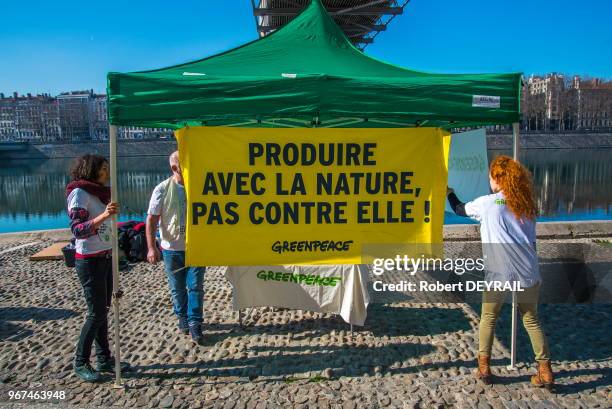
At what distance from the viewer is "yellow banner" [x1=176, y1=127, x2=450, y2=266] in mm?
3408

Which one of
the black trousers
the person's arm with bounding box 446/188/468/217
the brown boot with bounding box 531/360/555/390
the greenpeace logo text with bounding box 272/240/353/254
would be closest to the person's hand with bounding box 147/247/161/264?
the black trousers

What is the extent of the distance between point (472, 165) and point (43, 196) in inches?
1103

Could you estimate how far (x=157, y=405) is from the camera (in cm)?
311

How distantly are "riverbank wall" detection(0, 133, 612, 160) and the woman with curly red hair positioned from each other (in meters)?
66.9

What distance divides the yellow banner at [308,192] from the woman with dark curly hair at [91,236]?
638 millimetres

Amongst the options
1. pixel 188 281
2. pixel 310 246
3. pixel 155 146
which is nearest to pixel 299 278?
pixel 310 246

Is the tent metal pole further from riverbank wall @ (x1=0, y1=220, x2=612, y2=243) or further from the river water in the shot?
the river water

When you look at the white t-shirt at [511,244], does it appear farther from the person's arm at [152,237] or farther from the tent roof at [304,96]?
the person's arm at [152,237]

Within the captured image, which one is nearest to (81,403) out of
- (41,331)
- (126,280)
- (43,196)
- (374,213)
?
(41,331)

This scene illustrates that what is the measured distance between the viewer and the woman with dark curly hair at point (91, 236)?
10.5ft

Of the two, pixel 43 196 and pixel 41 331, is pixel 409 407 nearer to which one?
pixel 41 331

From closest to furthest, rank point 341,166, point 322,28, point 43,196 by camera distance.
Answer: point 341,166, point 322,28, point 43,196

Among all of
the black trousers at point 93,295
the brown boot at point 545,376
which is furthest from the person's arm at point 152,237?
the brown boot at point 545,376

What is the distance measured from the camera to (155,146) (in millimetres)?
67250
